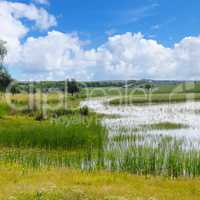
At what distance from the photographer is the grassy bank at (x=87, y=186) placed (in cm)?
1270

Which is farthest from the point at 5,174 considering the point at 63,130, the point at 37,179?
the point at 63,130

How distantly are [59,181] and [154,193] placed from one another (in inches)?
149

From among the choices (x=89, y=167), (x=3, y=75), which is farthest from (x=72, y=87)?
(x=89, y=167)

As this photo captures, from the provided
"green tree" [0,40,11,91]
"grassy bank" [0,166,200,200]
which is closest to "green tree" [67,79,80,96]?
"green tree" [0,40,11,91]

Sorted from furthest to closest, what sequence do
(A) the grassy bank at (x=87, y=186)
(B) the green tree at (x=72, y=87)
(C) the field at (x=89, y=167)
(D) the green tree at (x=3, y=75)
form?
(B) the green tree at (x=72, y=87) < (D) the green tree at (x=3, y=75) < (C) the field at (x=89, y=167) < (A) the grassy bank at (x=87, y=186)

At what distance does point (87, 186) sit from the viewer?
47.2ft

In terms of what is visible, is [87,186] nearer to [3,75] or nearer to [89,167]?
[89,167]

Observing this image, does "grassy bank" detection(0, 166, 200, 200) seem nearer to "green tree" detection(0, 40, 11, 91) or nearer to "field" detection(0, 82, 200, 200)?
"field" detection(0, 82, 200, 200)

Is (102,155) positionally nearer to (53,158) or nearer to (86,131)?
(53,158)

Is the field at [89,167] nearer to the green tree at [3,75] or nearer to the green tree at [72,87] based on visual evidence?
the green tree at [3,75]

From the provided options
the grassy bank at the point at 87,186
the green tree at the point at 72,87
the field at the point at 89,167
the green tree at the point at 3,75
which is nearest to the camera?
the grassy bank at the point at 87,186

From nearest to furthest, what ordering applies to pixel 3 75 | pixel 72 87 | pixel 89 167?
pixel 89 167 < pixel 3 75 < pixel 72 87

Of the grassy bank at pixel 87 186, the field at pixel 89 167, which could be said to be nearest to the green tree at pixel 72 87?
the field at pixel 89 167

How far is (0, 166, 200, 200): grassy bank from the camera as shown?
1270 centimetres
